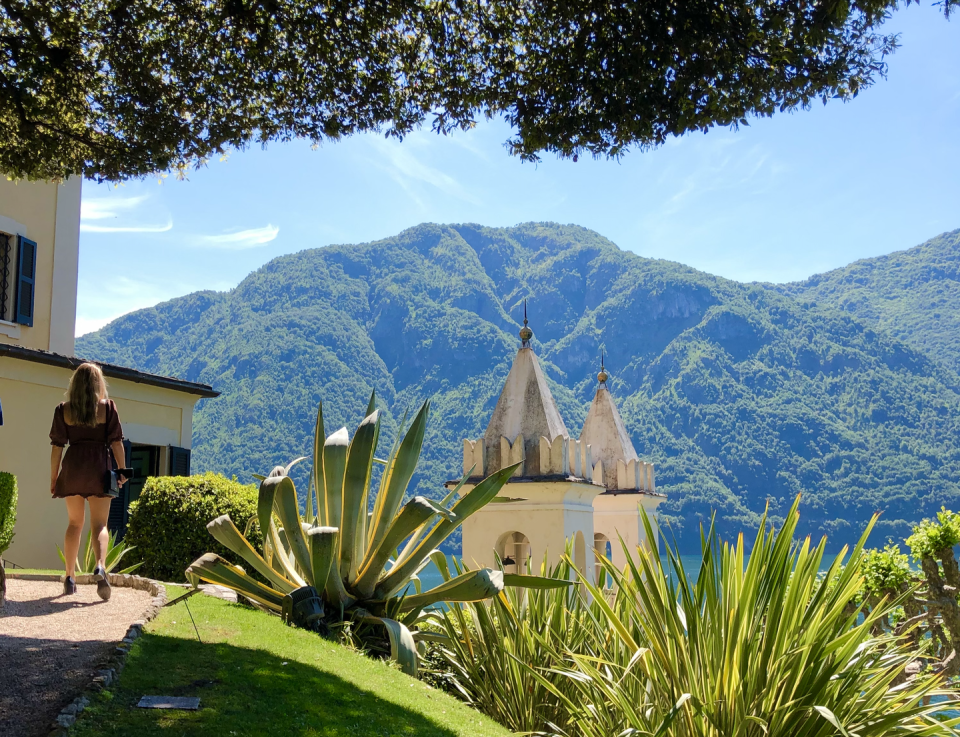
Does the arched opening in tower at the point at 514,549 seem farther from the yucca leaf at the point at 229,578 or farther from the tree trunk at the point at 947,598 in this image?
the yucca leaf at the point at 229,578

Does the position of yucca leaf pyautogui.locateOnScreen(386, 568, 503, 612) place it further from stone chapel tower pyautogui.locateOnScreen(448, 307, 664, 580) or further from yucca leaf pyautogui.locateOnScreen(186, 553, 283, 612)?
stone chapel tower pyautogui.locateOnScreen(448, 307, 664, 580)

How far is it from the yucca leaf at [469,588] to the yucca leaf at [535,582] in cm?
9

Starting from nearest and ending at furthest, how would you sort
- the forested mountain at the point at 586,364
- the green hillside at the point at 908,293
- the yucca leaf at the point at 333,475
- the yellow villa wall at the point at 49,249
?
the yucca leaf at the point at 333,475
the yellow villa wall at the point at 49,249
the forested mountain at the point at 586,364
the green hillside at the point at 908,293

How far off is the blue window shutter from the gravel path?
7498 millimetres

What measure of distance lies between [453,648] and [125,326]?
118 m

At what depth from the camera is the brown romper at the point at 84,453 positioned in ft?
21.5

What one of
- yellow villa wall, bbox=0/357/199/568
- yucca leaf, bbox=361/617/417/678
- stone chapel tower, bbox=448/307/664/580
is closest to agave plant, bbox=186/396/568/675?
yucca leaf, bbox=361/617/417/678

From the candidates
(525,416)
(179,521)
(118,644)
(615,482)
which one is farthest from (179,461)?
(118,644)

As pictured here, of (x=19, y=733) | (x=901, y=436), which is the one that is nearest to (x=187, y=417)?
(x=19, y=733)

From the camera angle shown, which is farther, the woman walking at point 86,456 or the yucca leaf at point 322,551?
the woman walking at point 86,456

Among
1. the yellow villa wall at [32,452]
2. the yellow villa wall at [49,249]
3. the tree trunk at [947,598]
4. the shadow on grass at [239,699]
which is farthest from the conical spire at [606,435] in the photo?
the shadow on grass at [239,699]

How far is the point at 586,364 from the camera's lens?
124m

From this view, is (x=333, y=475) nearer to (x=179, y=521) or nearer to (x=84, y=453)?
(x=84, y=453)

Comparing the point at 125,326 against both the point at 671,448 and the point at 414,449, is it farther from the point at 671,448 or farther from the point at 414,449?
the point at 414,449
